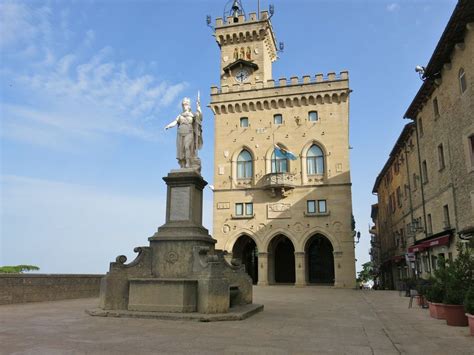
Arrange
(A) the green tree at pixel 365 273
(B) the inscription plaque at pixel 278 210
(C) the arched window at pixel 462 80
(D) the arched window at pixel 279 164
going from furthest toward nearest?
(A) the green tree at pixel 365 273
(D) the arched window at pixel 279 164
(B) the inscription plaque at pixel 278 210
(C) the arched window at pixel 462 80

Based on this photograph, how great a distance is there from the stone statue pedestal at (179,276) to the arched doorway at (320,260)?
2628 centimetres

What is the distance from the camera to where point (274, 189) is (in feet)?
118

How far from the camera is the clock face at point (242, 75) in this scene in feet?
136

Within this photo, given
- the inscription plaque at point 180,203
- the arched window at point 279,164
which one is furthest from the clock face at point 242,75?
the inscription plaque at point 180,203

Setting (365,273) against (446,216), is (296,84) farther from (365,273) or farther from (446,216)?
(365,273)

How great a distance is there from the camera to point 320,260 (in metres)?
38.1

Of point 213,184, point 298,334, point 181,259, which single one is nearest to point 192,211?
point 181,259

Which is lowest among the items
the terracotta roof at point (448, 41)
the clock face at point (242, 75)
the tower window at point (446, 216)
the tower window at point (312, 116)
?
the tower window at point (446, 216)

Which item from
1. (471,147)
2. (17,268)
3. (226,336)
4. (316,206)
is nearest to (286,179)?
(316,206)

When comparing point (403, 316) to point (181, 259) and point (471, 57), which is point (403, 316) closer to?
point (181, 259)

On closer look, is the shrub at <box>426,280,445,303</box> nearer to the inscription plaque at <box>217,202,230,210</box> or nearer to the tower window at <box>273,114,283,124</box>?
the inscription plaque at <box>217,202,230,210</box>

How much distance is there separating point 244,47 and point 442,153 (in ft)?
84.0

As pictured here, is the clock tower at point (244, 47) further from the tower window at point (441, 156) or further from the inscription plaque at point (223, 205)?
the tower window at point (441, 156)

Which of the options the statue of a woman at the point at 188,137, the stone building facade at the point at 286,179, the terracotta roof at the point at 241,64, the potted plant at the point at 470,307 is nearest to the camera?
the potted plant at the point at 470,307
